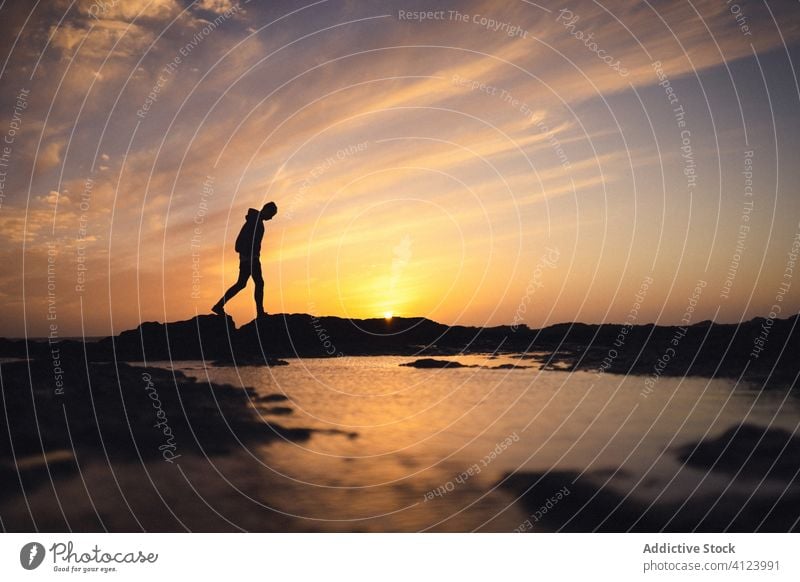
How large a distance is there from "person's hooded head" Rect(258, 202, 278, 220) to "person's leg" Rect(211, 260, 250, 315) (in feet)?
3.97

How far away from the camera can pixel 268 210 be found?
16094mm

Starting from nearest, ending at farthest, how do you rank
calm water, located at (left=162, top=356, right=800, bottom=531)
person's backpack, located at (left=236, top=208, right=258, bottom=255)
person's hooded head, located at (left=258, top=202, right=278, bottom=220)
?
calm water, located at (left=162, top=356, right=800, bottom=531)
person's hooded head, located at (left=258, top=202, right=278, bottom=220)
person's backpack, located at (left=236, top=208, right=258, bottom=255)

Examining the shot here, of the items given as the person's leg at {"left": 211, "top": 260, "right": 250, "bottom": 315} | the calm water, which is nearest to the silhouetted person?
the person's leg at {"left": 211, "top": 260, "right": 250, "bottom": 315}

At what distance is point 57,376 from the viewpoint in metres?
14.2

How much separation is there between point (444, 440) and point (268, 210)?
6.76 m

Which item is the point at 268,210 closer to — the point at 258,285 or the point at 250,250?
the point at 250,250

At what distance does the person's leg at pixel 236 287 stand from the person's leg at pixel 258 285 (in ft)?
0.59

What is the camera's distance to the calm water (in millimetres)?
12398

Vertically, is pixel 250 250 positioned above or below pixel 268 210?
below

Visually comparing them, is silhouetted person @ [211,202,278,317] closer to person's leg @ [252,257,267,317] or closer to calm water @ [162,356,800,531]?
person's leg @ [252,257,267,317]

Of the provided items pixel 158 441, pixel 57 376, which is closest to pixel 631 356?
pixel 158 441

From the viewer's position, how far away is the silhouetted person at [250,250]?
16.1 meters

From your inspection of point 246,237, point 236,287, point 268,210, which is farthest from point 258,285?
point 268,210
